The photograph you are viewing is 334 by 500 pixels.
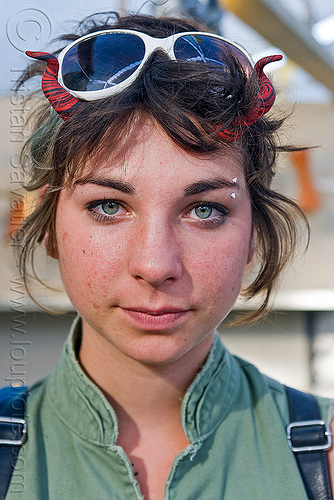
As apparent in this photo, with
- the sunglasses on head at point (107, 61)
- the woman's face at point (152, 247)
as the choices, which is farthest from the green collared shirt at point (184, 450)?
the sunglasses on head at point (107, 61)

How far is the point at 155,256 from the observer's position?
118 cm

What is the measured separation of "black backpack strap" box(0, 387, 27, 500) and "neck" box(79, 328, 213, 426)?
0.61 feet

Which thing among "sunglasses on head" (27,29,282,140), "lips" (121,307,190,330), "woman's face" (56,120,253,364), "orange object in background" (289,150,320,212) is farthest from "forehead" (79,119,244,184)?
"orange object in background" (289,150,320,212)

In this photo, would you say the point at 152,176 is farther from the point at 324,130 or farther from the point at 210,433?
the point at 324,130

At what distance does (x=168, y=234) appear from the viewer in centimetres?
122

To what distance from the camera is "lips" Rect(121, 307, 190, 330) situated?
124 cm

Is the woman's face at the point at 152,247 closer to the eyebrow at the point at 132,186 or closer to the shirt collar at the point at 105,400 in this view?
the eyebrow at the point at 132,186

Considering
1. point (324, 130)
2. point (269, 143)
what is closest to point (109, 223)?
point (269, 143)

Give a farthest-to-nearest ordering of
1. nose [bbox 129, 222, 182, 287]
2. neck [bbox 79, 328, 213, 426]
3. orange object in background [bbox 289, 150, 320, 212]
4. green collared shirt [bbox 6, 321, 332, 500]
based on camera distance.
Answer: orange object in background [bbox 289, 150, 320, 212] → neck [bbox 79, 328, 213, 426] → green collared shirt [bbox 6, 321, 332, 500] → nose [bbox 129, 222, 182, 287]

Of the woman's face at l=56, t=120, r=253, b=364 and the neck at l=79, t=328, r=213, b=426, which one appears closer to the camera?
the woman's face at l=56, t=120, r=253, b=364

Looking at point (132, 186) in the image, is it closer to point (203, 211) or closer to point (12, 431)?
point (203, 211)

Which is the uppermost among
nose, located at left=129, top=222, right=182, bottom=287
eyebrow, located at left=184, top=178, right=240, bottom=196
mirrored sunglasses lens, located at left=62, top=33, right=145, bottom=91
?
mirrored sunglasses lens, located at left=62, top=33, right=145, bottom=91

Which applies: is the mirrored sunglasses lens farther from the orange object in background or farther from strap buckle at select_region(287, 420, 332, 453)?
the orange object in background

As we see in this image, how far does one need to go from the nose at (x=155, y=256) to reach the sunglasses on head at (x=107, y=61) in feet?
0.92
